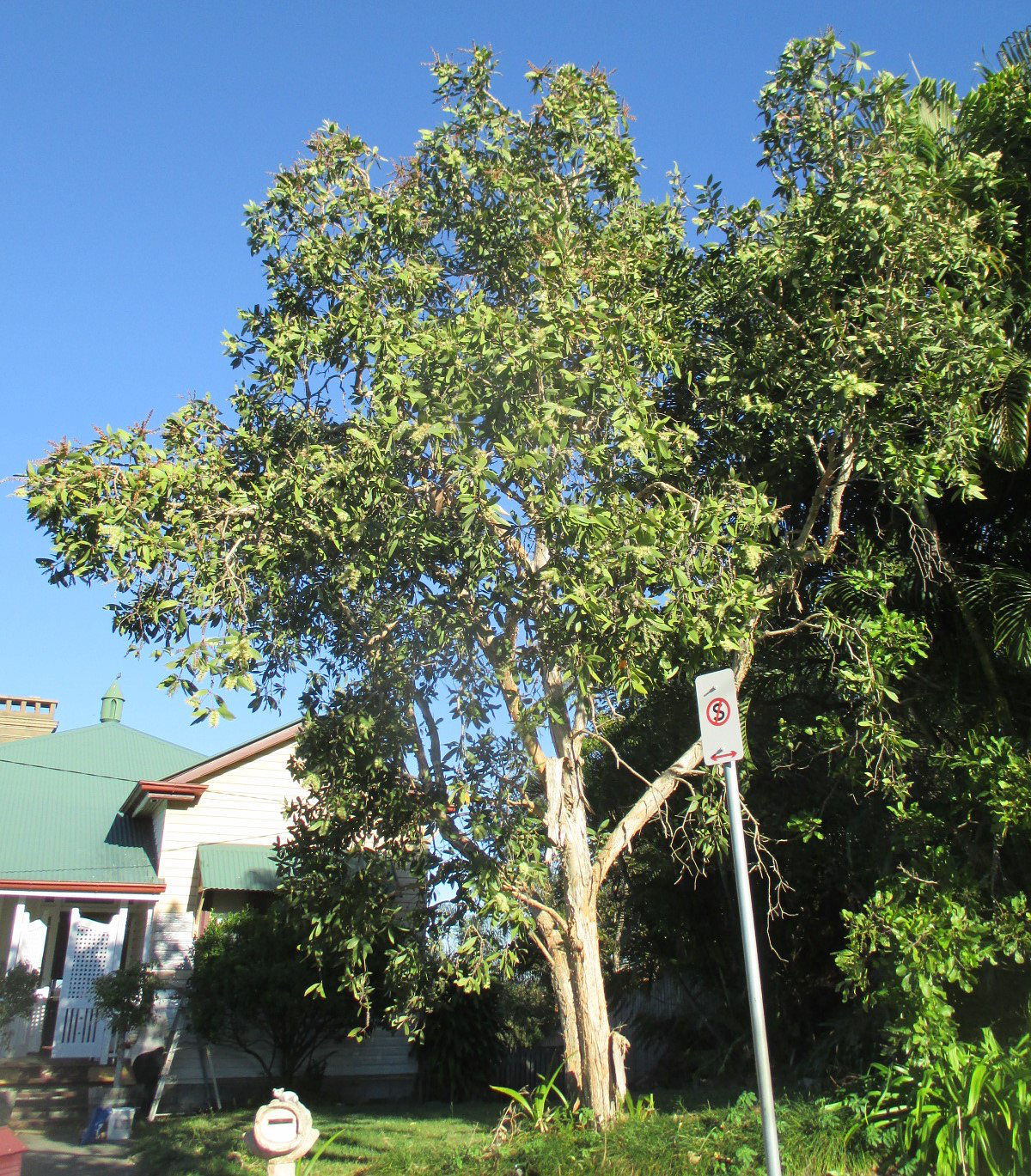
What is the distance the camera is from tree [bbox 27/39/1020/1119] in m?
8.41

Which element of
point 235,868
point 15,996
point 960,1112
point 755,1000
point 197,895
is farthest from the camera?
point 197,895

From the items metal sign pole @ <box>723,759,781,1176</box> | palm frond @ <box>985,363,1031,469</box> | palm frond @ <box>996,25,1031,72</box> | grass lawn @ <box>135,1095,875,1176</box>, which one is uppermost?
palm frond @ <box>996,25,1031,72</box>

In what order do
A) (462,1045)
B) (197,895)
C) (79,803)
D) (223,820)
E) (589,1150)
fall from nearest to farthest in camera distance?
1. (589,1150)
2. (462,1045)
3. (197,895)
4. (223,820)
5. (79,803)

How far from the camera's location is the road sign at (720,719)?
5.18 m

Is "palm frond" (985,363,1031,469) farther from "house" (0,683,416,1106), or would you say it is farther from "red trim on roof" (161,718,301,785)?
"red trim on roof" (161,718,301,785)

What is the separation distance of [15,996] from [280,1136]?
1068cm

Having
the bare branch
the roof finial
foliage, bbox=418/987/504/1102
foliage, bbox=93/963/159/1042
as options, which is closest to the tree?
the bare branch

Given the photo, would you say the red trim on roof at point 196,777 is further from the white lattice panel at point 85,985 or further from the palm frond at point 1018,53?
the palm frond at point 1018,53

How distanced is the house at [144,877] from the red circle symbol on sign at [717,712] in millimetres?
10763

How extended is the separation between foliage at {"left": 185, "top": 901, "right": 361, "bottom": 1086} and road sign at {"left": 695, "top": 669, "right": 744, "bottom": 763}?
11087 mm

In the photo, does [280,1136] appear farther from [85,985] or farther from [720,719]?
[85,985]

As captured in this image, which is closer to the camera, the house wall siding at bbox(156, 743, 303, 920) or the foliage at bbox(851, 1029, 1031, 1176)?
the foliage at bbox(851, 1029, 1031, 1176)

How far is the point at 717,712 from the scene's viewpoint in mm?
5336

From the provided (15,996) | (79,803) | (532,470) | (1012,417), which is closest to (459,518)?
(532,470)
